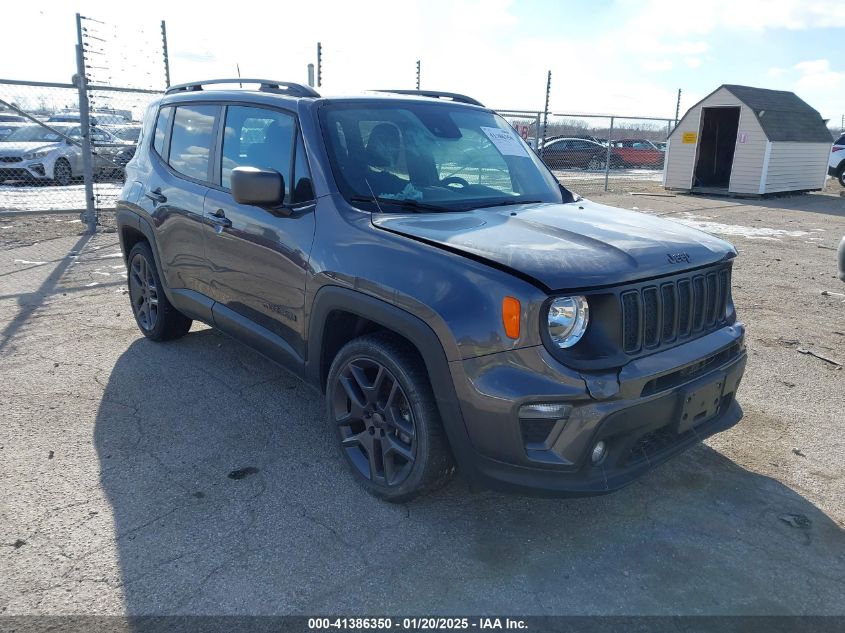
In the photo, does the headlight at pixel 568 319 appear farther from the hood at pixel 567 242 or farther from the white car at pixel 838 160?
the white car at pixel 838 160

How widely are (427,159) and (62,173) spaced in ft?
44.8

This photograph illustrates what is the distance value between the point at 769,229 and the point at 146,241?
1106 cm

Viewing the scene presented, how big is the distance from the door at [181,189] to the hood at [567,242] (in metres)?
1.71

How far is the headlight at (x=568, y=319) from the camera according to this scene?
2.60 m

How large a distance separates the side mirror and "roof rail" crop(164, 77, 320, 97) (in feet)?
2.33

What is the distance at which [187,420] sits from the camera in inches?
159

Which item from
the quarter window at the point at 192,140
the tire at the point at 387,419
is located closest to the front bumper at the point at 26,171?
the quarter window at the point at 192,140

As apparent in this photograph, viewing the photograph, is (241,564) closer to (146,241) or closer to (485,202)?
(485,202)

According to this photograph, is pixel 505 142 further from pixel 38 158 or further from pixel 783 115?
pixel 783 115

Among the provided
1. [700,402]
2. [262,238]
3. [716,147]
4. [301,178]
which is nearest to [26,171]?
[262,238]

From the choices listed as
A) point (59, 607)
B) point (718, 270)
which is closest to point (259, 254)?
point (59, 607)

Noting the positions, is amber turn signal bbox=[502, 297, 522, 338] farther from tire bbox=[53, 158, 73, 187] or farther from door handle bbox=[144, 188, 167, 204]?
tire bbox=[53, 158, 73, 187]

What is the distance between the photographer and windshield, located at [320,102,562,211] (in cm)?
342

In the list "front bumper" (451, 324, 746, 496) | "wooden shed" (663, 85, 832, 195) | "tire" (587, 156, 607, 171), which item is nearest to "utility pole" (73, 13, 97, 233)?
"front bumper" (451, 324, 746, 496)
